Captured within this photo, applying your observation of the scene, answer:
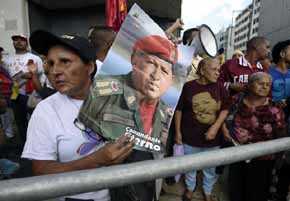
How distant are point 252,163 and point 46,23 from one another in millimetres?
7737

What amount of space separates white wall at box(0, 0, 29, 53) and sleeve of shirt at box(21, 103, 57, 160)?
5.50 meters

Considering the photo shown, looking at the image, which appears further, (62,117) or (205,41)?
(205,41)

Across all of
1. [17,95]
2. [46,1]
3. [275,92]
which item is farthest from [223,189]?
[46,1]

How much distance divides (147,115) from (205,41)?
4.79 feet

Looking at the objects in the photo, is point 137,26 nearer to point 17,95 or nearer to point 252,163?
point 252,163

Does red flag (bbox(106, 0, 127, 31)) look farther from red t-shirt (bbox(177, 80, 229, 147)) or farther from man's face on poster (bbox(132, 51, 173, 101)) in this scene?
man's face on poster (bbox(132, 51, 173, 101))

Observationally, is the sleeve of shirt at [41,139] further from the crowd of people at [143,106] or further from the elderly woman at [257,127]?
the elderly woman at [257,127]

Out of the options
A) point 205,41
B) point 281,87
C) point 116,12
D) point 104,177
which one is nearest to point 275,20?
point 281,87

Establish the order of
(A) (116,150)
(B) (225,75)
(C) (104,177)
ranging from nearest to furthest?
(C) (104,177), (A) (116,150), (B) (225,75)

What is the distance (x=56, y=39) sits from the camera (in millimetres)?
1165

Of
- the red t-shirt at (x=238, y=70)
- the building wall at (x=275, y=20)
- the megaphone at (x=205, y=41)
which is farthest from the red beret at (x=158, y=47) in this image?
the building wall at (x=275, y=20)

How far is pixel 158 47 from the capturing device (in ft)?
3.61

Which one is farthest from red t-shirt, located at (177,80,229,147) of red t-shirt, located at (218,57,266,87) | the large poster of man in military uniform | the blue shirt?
the large poster of man in military uniform

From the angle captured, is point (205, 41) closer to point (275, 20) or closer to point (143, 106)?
point (143, 106)
